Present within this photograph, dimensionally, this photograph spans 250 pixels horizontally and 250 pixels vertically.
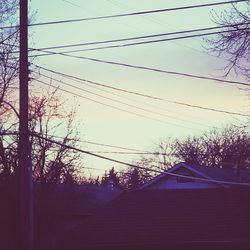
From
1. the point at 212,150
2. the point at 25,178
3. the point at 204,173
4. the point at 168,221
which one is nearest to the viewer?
the point at 25,178

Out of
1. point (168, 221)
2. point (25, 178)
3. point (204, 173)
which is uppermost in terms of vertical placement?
point (204, 173)

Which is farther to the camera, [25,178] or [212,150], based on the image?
[212,150]

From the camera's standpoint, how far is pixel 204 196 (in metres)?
23.0

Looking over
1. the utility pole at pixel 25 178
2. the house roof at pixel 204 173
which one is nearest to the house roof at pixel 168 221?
the house roof at pixel 204 173

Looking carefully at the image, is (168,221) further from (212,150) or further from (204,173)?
(212,150)

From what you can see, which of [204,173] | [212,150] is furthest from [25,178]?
[212,150]

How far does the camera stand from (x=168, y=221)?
2148cm

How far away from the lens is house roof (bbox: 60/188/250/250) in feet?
67.2

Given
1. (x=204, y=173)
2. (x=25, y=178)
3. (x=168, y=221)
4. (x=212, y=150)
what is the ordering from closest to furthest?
(x=25, y=178) < (x=168, y=221) < (x=204, y=173) < (x=212, y=150)

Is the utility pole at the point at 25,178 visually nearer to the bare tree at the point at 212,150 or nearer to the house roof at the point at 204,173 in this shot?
the house roof at the point at 204,173

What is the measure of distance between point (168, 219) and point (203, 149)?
135 ft

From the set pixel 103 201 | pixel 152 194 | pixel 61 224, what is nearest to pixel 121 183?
pixel 103 201

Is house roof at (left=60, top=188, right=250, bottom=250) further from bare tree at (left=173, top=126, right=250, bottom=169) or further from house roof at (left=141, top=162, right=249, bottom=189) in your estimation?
bare tree at (left=173, top=126, right=250, bottom=169)

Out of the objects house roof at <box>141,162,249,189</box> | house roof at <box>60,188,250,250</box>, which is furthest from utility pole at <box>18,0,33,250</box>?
house roof at <box>141,162,249,189</box>
